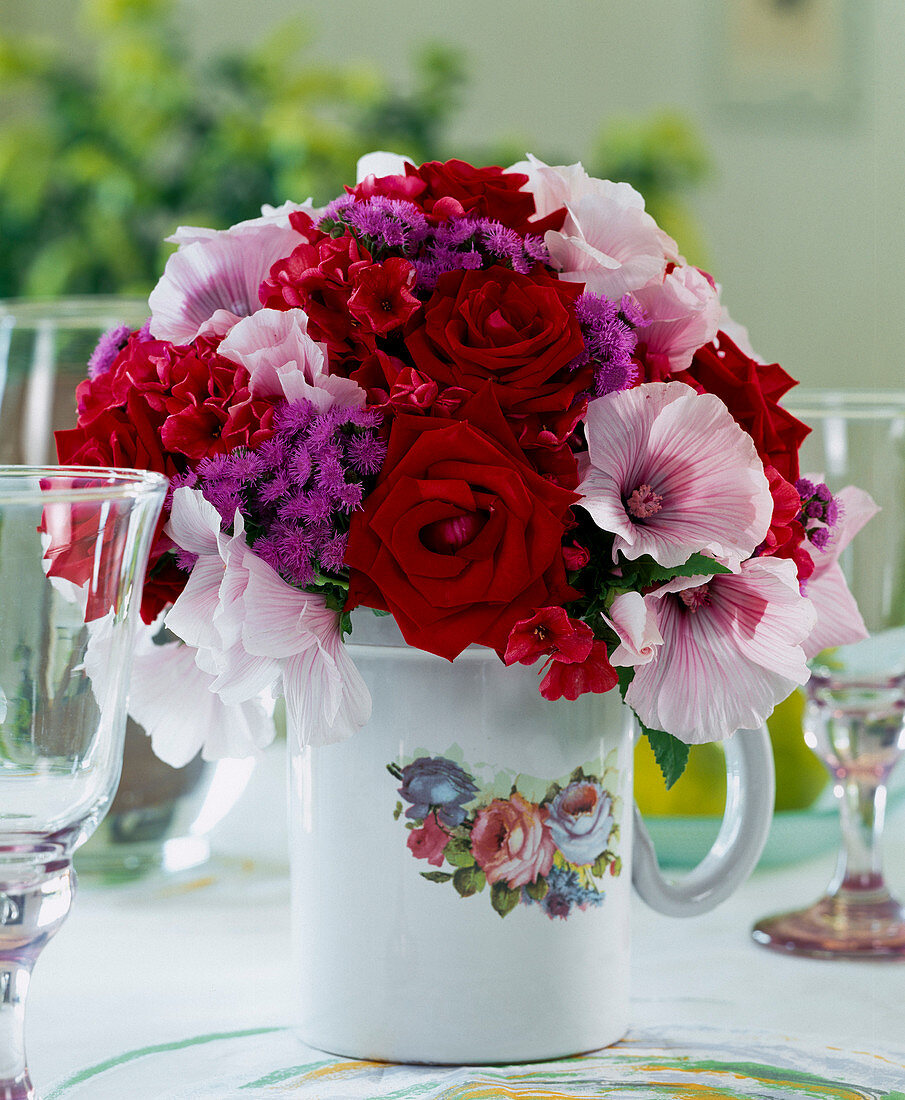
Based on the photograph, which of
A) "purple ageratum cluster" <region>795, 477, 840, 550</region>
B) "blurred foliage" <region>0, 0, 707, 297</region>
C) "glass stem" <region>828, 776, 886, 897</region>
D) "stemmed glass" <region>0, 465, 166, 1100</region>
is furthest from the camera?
"blurred foliage" <region>0, 0, 707, 297</region>

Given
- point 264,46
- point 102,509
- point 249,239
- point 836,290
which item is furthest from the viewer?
point 836,290

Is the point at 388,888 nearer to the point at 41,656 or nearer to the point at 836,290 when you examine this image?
the point at 41,656

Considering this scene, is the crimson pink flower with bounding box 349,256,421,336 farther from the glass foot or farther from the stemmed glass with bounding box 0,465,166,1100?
the glass foot

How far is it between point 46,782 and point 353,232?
204 mm

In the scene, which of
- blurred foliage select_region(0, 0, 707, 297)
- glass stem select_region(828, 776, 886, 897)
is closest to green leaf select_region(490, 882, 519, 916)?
glass stem select_region(828, 776, 886, 897)

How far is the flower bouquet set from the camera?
40cm

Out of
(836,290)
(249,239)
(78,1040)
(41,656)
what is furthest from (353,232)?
(836,290)

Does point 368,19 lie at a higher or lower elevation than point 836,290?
higher

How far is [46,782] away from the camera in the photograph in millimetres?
377

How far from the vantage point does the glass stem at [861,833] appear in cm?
60

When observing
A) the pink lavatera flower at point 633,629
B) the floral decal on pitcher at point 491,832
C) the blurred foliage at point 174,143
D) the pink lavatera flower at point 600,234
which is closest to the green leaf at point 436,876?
the floral decal on pitcher at point 491,832

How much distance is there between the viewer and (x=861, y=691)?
596 mm

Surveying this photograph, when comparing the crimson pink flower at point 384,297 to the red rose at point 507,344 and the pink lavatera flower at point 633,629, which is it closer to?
the red rose at point 507,344

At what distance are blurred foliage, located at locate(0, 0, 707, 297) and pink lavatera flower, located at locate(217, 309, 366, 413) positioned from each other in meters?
1.44
